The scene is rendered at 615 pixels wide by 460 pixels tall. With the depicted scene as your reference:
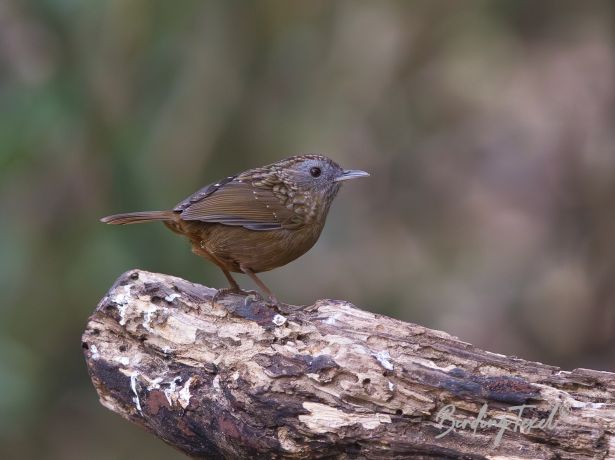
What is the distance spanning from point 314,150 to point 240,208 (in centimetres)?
312

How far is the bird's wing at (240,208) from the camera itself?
4.84m

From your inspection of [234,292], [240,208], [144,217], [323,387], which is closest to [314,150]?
[240,208]

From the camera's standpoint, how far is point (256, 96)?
308 inches

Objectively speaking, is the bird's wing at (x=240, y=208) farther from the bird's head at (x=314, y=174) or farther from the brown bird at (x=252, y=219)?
the bird's head at (x=314, y=174)

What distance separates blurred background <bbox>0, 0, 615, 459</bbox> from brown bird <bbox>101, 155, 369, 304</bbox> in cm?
190

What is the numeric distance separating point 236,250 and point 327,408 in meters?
1.31

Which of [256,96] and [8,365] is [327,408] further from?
[256,96]

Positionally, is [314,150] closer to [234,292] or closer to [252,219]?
[252,219]

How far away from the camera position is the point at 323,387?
151 inches

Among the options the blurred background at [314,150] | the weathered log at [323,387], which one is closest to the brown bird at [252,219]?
the weathered log at [323,387]

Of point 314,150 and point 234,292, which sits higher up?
point 314,150

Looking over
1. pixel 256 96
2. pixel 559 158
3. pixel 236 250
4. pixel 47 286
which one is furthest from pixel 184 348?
pixel 559 158

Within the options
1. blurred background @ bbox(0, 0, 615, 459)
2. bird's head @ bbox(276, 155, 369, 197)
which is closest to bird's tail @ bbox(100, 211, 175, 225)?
bird's head @ bbox(276, 155, 369, 197)

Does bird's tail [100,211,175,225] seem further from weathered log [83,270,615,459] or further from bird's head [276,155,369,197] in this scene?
bird's head [276,155,369,197]
